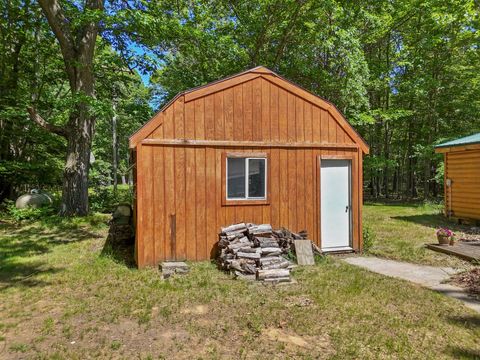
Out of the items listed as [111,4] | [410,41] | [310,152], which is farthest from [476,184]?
[111,4]

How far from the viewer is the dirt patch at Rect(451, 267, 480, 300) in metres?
5.91

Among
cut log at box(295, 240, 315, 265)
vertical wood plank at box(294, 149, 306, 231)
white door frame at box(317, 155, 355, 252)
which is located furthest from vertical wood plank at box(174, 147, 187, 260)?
white door frame at box(317, 155, 355, 252)

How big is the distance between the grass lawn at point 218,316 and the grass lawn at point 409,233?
203cm

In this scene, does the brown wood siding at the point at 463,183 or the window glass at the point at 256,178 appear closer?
the window glass at the point at 256,178

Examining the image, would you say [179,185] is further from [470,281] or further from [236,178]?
[470,281]

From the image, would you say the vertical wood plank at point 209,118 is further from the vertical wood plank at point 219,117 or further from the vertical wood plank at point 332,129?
the vertical wood plank at point 332,129

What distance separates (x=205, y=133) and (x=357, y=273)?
4.25m

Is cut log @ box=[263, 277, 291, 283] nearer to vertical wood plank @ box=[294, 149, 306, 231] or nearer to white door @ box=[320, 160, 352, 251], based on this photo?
vertical wood plank @ box=[294, 149, 306, 231]

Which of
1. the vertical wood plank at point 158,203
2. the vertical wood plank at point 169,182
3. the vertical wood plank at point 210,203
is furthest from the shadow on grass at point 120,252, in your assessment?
the vertical wood plank at point 210,203

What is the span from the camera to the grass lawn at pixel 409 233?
831 cm

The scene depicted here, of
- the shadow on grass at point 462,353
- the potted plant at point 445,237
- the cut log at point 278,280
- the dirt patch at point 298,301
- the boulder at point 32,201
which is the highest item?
the boulder at point 32,201

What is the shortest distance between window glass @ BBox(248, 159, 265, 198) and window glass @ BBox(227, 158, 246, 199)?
0.16m

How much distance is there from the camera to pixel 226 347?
4062 mm

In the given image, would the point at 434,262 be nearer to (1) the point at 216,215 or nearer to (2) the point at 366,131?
(1) the point at 216,215
